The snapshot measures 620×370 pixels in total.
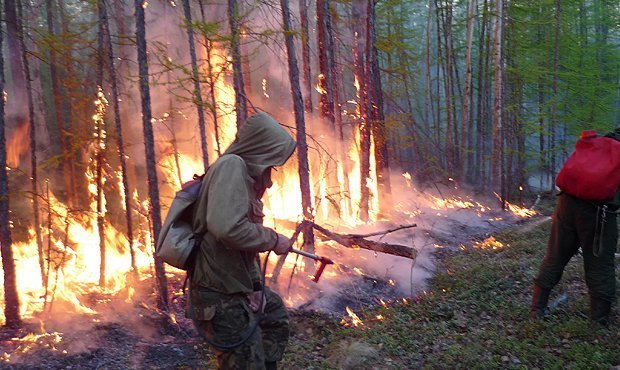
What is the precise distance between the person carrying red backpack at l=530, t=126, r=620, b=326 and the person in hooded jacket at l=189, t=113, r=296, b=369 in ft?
11.0

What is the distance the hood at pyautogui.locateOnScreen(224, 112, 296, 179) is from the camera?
321cm

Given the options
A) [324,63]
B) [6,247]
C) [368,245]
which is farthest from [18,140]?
[368,245]

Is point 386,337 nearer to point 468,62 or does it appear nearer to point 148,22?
point 148,22

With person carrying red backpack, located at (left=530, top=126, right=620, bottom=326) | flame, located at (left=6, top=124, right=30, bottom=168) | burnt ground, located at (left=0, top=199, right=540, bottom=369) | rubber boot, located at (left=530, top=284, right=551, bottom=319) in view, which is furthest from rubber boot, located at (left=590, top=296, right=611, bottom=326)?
flame, located at (left=6, top=124, right=30, bottom=168)

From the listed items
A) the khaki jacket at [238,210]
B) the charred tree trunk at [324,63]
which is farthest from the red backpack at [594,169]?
the charred tree trunk at [324,63]

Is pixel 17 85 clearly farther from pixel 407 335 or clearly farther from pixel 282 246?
pixel 407 335

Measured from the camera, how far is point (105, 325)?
6.56 metres

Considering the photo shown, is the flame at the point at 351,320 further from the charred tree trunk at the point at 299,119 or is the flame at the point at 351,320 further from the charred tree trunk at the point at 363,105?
the charred tree trunk at the point at 363,105

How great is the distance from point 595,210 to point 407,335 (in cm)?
248

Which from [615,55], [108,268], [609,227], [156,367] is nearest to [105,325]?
[156,367]

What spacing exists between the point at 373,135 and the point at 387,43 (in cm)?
249

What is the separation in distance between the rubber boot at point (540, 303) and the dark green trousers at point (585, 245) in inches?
5.3

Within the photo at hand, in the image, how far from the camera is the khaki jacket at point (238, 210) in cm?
291

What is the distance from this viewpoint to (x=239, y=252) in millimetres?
3195
